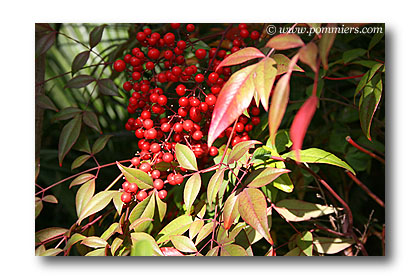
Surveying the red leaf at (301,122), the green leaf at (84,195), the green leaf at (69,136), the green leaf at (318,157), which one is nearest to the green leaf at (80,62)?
the green leaf at (69,136)

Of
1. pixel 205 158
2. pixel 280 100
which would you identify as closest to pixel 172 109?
pixel 205 158

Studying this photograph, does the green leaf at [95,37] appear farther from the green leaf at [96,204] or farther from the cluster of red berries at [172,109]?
the green leaf at [96,204]

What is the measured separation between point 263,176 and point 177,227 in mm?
189

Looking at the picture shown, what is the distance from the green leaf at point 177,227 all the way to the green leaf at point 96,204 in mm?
114

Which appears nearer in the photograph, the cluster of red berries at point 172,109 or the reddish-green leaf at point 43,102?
the cluster of red berries at point 172,109

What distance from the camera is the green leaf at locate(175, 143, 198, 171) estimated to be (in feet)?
2.16

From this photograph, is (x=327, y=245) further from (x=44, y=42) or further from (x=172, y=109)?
(x=44, y=42)

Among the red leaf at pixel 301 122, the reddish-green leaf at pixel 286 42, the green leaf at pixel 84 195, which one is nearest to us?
the red leaf at pixel 301 122

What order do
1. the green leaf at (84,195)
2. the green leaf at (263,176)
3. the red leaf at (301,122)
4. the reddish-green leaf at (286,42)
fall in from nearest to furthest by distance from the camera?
the red leaf at (301,122) < the reddish-green leaf at (286,42) < the green leaf at (263,176) < the green leaf at (84,195)

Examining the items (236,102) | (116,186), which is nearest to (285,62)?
(236,102)

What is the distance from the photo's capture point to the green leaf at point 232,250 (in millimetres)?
699

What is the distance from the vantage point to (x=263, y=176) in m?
0.64

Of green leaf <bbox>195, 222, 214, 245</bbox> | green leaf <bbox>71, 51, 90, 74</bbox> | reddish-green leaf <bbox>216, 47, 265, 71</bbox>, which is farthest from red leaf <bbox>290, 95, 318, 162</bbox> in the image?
green leaf <bbox>71, 51, 90, 74</bbox>
